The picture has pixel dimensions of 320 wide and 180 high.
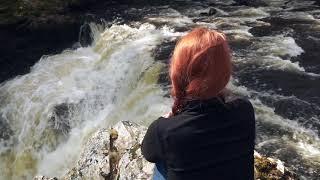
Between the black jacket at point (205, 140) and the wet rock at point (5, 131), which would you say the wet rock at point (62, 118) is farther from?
the black jacket at point (205, 140)

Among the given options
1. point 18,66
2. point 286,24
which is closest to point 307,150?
point 286,24

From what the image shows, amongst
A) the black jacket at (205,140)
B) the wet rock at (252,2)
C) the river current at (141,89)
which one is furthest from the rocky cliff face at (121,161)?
the wet rock at (252,2)

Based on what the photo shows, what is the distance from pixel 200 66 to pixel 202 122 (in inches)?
10.9

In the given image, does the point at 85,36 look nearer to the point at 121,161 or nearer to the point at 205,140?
the point at 121,161

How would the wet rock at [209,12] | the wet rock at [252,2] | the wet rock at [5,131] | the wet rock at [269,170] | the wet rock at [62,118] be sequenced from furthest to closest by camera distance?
1. the wet rock at [252,2]
2. the wet rock at [209,12]
3. the wet rock at [5,131]
4. the wet rock at [62,118]
5. the wet rock at [269,170]

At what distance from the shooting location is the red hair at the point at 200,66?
2.38 meters

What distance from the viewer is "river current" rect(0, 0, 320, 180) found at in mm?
9352

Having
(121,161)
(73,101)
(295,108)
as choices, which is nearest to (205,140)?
(121,161)

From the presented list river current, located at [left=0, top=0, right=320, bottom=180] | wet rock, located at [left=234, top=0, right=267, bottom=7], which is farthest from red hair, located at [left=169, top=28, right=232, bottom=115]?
wet rock, located at [left=234, top=0, right=267, bottom=7]

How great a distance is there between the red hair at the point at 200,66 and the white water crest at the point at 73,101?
24.4 ft

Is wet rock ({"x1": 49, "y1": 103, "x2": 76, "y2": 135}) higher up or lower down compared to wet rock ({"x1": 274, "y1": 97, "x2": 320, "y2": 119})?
lower down

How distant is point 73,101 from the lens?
11.9 metres

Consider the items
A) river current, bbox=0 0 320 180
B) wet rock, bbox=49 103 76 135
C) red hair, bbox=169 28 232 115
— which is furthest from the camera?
wet rock, bbox=49 103 76 135

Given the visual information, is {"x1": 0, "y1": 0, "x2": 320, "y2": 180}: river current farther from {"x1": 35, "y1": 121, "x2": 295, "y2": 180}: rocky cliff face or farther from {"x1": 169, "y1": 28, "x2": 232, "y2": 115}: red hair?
{"x1": 169, "y1": 28, "x2": 232, "y2": 115}: red hair
